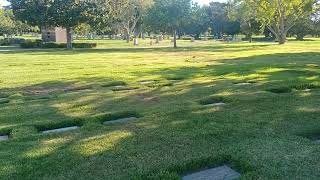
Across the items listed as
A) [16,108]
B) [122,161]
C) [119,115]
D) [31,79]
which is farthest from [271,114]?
[31,79]

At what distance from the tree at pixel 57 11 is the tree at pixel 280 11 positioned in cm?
1923

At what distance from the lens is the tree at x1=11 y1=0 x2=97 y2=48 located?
41469mm

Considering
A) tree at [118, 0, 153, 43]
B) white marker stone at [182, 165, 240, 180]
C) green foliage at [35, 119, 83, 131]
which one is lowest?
white marker stone at [182, 165, 240, 180]

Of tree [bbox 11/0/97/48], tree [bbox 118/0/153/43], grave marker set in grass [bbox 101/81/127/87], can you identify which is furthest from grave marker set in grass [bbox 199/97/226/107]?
tree [bbox 118/0/153/43]

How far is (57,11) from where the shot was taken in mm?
41531

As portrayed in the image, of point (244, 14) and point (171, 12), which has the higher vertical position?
point (244, 14)

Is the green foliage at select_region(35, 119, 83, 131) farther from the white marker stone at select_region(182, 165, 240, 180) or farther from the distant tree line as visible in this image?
the distant tree line

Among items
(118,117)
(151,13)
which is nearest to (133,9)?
(151,13)

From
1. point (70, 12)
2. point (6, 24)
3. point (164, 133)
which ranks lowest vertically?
point (164, 133)

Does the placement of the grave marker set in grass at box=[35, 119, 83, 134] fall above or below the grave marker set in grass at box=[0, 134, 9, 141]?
above

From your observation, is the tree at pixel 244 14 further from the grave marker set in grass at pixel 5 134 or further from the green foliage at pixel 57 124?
the grave marker set in grass at pixel 5 134

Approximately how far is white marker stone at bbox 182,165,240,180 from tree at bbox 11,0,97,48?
128 feet

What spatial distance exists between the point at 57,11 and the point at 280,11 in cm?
2511

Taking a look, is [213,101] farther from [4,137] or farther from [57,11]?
[57,11]
